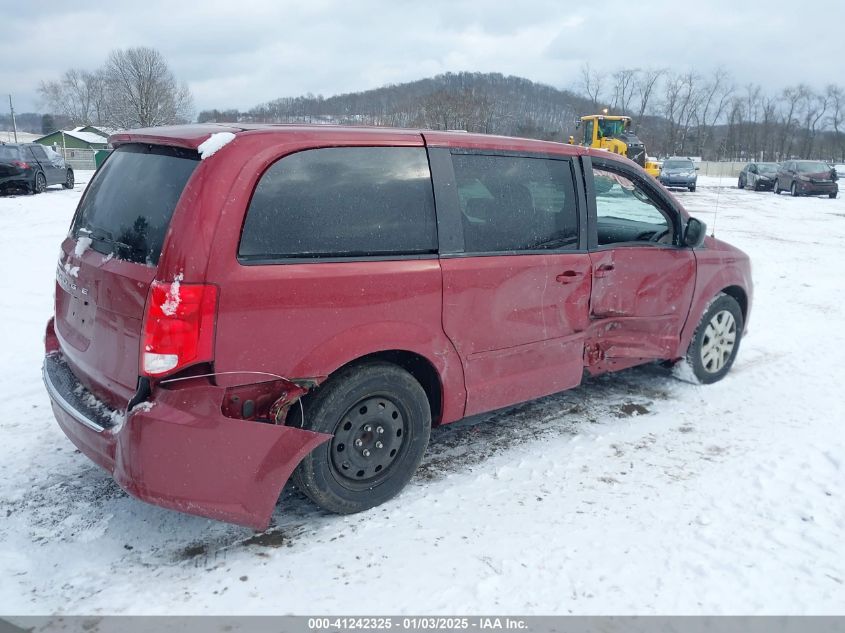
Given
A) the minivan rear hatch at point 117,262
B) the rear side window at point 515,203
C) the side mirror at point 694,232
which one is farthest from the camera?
the side mirror at point 694,232

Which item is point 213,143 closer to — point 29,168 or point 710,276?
point 710,276

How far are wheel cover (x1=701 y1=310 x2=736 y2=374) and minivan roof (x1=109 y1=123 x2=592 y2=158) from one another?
2331mm

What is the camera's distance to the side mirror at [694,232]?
4.70m

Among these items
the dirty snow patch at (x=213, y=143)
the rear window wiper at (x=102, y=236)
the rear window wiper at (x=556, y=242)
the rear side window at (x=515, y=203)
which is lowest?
the rear window wiper at (x=556, y=242)

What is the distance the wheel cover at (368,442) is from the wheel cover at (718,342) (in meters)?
2.93

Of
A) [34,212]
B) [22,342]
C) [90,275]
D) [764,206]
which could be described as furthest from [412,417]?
[764,206]

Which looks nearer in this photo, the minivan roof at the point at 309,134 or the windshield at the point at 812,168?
the minivan roof at the point at 309,134

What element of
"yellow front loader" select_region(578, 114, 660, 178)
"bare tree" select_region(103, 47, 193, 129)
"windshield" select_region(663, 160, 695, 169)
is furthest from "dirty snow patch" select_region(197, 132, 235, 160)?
"bare tree" select_region(103, 47, 193, 129)

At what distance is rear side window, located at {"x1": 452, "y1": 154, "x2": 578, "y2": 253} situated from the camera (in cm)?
352

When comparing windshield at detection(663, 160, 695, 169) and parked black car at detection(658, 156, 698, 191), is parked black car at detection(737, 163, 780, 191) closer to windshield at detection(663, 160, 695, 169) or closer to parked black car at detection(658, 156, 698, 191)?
parked black car at detection(658, 156, 698, 191)

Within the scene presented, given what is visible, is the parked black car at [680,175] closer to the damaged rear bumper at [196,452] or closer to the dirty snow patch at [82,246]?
the dirty snow patch at [82,246]

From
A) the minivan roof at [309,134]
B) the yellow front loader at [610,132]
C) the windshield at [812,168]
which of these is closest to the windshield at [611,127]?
the yellow front loader at [610,132]

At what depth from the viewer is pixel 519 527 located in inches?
124

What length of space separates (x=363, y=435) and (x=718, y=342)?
11.1ft
